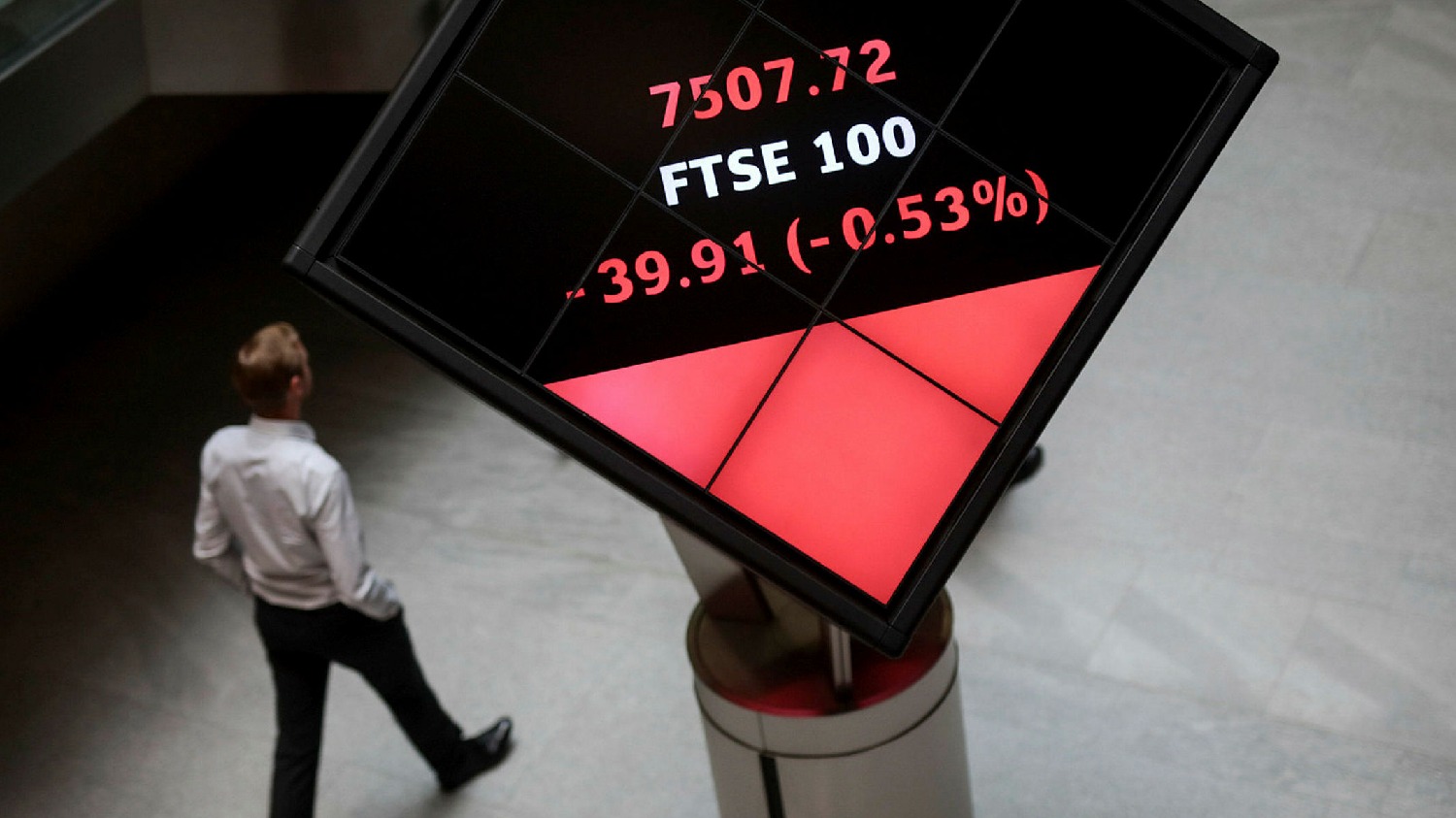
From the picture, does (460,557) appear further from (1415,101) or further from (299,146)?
(1415,101)

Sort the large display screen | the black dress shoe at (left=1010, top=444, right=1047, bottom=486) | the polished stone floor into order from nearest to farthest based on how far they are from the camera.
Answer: the large display screen
the polished stone floor
the black dress shoe at (left=1010, top=444, right=1047, bottom=486)

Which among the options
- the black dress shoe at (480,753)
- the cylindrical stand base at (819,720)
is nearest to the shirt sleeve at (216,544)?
the black dress shoe at (480,753)

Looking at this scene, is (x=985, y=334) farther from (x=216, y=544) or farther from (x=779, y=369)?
(x=216, y=544)

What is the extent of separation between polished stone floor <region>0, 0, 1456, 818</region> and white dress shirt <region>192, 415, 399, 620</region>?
99 centimetres

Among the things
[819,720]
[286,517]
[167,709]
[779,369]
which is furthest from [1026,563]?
[779,369]

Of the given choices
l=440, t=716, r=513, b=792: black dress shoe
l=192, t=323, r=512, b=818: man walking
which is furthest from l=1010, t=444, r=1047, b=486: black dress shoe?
l=192, t=323, r=512, b=818: man walking

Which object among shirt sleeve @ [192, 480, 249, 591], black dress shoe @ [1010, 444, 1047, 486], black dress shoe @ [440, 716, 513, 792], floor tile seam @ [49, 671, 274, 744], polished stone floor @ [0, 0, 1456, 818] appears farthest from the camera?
black dress shoe @ [1010, 444, 1047, 486]

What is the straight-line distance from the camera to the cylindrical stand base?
3631 mm

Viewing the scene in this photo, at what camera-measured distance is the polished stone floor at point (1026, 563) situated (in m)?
5.02

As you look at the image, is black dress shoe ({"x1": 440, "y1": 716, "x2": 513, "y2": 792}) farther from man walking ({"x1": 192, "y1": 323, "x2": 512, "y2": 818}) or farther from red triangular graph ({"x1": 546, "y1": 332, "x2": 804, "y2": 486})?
red triangular graph ({"x1": 546, "y1": 332, "x2": 804, "y2": 486})

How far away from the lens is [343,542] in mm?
4402

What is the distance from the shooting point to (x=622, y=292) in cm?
259

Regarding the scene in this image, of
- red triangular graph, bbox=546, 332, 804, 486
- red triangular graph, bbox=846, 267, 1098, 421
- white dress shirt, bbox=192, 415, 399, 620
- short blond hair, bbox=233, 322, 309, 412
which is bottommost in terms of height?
white dress shirt, bbox=192, 415, 399, 620

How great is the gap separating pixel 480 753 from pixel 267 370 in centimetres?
154
